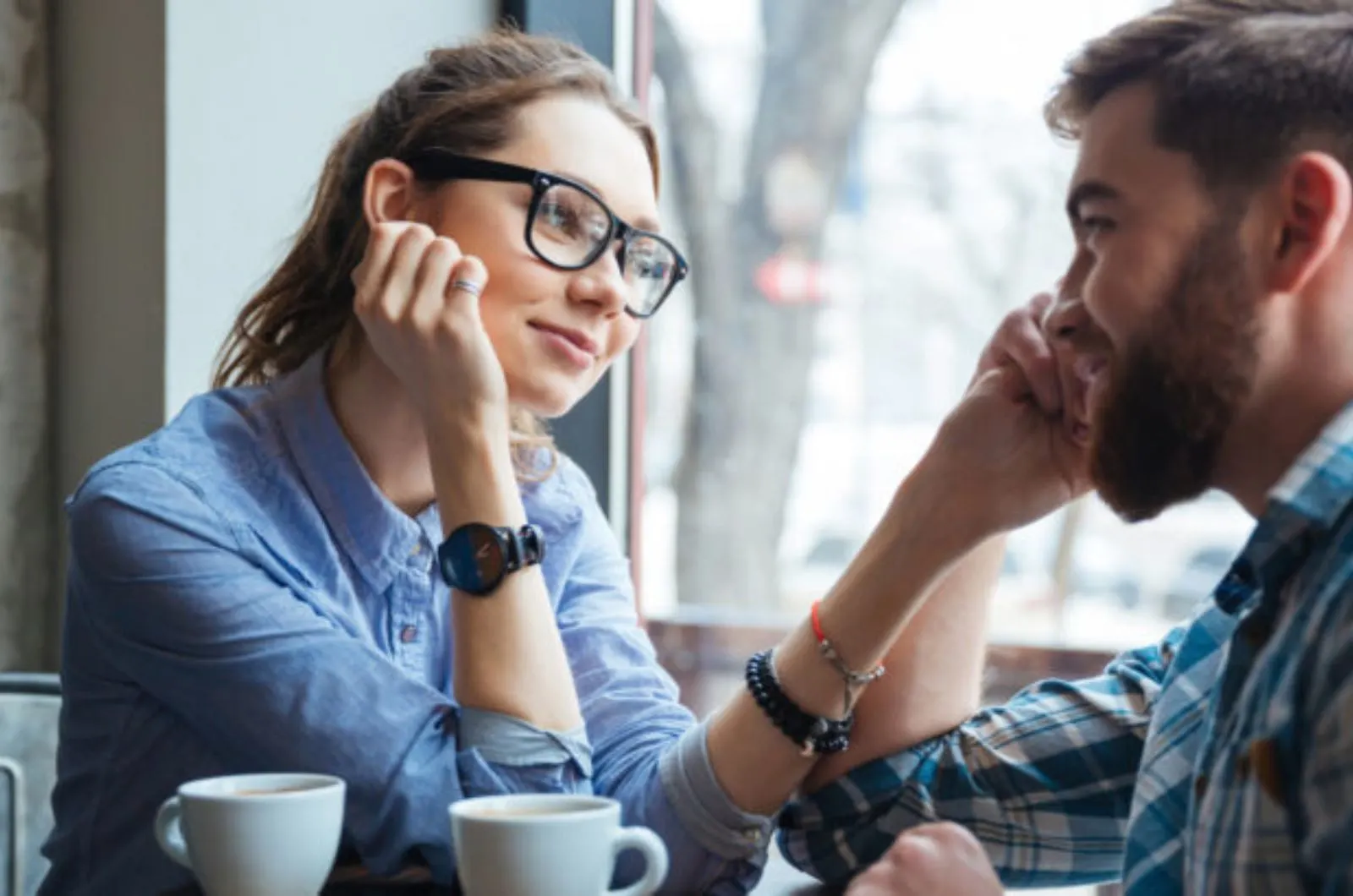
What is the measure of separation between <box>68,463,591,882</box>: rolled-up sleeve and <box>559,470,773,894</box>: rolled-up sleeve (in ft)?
0.24

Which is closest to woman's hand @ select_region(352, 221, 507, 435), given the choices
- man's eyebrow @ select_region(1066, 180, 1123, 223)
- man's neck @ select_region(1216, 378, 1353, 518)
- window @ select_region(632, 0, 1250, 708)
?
man's eyebrow @ select_region(1066, 180, 1123, 223)

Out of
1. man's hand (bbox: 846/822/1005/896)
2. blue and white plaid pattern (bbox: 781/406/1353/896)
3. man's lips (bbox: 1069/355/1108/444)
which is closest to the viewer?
blue and white plaid pattern (bbox: 781/406/1353/896)

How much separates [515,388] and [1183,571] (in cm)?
140

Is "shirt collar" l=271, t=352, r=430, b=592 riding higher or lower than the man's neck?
lower

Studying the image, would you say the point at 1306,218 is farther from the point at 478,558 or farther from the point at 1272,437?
the point at 478,558

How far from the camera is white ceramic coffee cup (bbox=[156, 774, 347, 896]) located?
1.01 metres

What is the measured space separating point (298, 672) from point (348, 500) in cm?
22

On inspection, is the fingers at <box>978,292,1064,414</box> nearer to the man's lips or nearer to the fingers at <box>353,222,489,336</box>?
the man's lips

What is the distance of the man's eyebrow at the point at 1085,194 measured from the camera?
111 cm

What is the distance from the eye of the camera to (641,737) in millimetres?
1440

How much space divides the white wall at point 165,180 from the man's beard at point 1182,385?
42.2 inches

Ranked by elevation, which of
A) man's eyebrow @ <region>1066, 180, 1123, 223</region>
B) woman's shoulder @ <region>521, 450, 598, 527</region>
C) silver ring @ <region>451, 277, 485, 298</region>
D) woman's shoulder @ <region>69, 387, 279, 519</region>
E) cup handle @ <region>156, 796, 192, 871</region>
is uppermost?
man's eyebrow @ <region>1066, 180, 1123, 223</region>

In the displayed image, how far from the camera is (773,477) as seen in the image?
2.63 meters

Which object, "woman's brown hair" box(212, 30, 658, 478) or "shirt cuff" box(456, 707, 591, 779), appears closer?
"shirt cuff" box(456, 707, 591, 779)
